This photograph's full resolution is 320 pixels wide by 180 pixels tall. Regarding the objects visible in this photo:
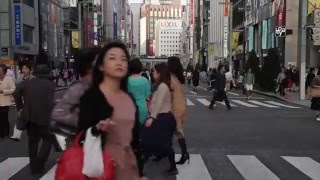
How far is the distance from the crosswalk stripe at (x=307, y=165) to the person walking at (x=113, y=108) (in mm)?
4872

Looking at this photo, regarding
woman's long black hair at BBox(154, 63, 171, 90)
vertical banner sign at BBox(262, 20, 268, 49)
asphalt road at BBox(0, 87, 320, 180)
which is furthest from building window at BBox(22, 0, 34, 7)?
woman's long black hair at BBox(154, 63, 171, 90)

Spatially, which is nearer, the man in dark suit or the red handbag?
the red handbag

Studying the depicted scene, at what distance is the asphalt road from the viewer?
801 cm

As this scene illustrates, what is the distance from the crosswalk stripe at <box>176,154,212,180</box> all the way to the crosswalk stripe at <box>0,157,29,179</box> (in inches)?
96.9

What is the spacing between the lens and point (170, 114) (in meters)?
7.75

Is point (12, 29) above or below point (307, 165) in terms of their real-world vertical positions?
above

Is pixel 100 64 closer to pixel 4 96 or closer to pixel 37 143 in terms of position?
pixel 37 143

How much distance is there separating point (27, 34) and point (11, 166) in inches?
1967

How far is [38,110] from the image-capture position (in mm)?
7641

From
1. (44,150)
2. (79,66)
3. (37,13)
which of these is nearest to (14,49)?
(37,13)

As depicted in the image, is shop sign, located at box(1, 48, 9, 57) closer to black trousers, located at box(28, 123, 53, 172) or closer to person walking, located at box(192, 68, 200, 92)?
person walking, located at box(192, 68, 200, 92)

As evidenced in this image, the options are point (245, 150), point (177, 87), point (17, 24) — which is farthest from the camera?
point (17, 24)

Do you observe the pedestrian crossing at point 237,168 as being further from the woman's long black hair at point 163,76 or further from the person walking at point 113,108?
the person walking at point 113,108

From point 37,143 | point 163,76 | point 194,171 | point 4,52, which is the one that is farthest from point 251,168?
point 4,52
